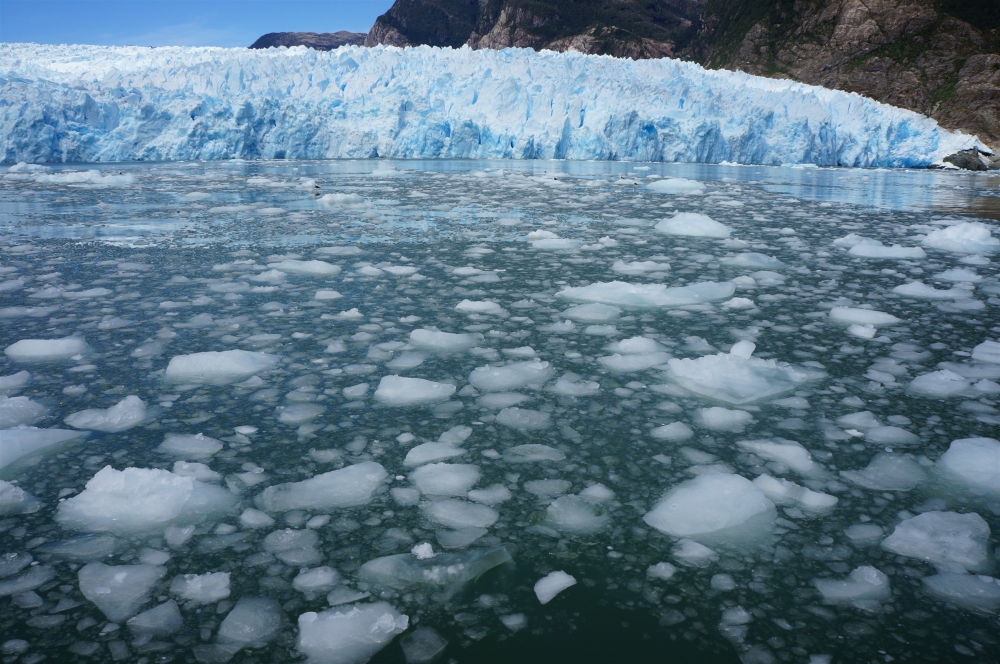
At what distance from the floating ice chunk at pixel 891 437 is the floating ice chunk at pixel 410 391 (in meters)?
1.19

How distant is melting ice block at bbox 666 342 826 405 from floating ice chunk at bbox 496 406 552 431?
1.71 feet

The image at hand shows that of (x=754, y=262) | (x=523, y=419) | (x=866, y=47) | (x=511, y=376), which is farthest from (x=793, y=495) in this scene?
(x=866, y=47)

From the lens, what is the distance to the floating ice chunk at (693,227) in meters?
4.99

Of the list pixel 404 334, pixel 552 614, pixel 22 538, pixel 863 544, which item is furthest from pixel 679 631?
pixel 404 334

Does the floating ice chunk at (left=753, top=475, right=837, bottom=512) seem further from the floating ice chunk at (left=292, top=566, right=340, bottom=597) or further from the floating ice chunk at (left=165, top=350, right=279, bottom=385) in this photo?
the floating ice chunk at (left=165, top=350, right=279, bottom=385)

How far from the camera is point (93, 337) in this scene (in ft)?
8.13

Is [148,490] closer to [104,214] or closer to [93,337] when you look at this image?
[93,337]

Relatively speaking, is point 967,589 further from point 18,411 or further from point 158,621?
point 18,411

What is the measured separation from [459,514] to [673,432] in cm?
68

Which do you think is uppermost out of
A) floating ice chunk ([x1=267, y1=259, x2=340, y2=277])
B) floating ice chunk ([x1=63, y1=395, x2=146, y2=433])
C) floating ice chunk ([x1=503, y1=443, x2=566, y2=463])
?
floating ice chunk ([x1=267, y1=259, x2=340, y2=277])

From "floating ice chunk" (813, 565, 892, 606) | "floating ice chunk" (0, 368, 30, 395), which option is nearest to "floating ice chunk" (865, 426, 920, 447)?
"floating ice chunk" (813, 565, 892, 606)

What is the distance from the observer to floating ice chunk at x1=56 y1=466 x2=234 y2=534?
1.31 meters

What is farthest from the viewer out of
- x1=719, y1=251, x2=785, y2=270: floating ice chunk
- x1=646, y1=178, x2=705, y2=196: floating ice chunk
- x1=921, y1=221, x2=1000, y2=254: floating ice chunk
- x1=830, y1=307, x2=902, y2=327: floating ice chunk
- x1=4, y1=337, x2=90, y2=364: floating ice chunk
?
x1=646, y1=178, x2=705, y2=196: floating ice chunk

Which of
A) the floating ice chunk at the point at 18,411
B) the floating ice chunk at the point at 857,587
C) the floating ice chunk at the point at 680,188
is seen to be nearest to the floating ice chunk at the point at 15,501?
the floating ice chunk at the point at 18,411
